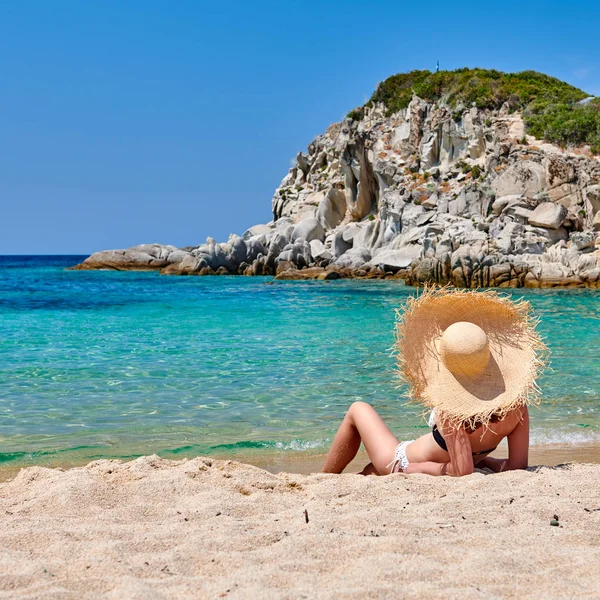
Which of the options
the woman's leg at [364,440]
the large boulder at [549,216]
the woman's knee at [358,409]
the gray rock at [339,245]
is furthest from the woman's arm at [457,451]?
the gray rock at [339,245]

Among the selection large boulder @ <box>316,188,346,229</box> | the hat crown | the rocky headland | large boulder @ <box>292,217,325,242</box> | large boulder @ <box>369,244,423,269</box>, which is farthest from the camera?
large boulder @ <box>316,188,346,229</box>

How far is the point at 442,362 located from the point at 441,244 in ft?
93.1


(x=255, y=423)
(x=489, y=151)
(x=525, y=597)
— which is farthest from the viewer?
(x=489, y=151)

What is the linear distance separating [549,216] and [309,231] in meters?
18.7

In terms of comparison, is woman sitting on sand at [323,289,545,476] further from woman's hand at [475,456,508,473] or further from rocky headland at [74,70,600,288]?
rocky headland at [74,70,600,288]

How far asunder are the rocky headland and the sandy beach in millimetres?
25569

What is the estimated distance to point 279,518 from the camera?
3.62 metres

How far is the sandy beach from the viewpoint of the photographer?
270 centimetres

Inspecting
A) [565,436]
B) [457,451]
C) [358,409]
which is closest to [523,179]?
[565,436]

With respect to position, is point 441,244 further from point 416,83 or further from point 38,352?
point 416,83

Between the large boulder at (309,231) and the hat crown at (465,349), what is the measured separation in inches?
1666

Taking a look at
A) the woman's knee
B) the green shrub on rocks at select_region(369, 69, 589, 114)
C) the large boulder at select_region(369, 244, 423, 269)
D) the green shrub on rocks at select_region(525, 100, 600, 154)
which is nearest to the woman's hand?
the woman's knee

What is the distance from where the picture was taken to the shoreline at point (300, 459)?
5695 mm

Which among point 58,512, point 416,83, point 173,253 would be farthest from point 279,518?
point 416,83
